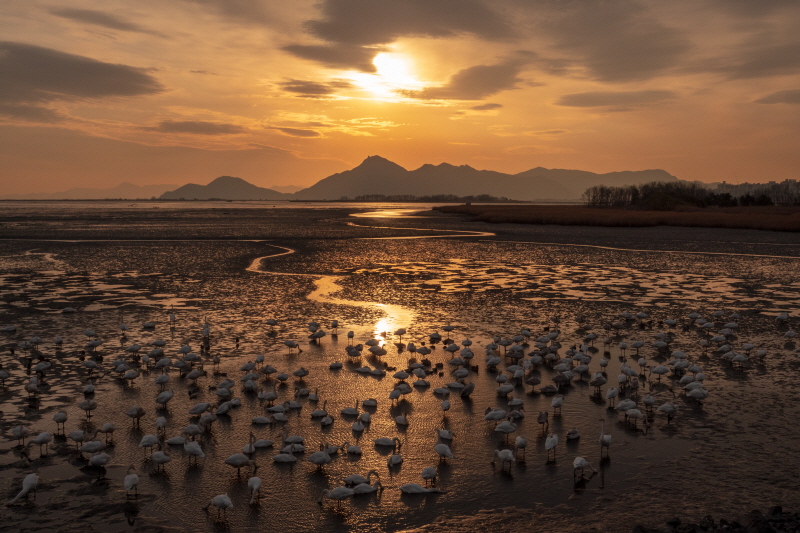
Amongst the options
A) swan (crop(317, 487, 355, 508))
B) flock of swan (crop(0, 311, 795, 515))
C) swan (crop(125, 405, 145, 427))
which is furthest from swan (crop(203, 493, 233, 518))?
swan (crop(125, 405, 145, 427))

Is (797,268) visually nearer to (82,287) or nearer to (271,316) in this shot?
(271,316)

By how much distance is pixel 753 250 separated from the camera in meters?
47.5

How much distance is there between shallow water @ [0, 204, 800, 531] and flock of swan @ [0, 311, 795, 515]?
0.58ft

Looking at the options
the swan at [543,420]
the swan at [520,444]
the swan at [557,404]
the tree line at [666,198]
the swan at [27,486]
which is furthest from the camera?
the tree line at [666,198]

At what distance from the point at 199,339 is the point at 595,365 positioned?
40.7ft

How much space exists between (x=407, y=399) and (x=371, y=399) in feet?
3.52

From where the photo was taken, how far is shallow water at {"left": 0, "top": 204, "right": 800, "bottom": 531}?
945 centimetres

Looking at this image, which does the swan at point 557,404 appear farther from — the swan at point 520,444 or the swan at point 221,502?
the swan at point 221,502

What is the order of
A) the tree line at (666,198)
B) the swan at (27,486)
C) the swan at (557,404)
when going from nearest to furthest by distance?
the swan at (27,486)
the swan at (557,404)
the tree line at (666,198)

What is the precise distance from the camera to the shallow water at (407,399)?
Answer: 31.0 feet

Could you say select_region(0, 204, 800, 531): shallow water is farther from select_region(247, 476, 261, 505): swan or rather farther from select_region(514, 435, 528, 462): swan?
select_region(514, 435, 528, 462): swan

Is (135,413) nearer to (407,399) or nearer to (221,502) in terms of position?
(221,502)

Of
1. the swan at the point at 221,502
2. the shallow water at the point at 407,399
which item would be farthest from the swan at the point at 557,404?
the swan at the point at 221,502

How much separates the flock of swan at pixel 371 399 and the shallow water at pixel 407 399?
0.58 feet
